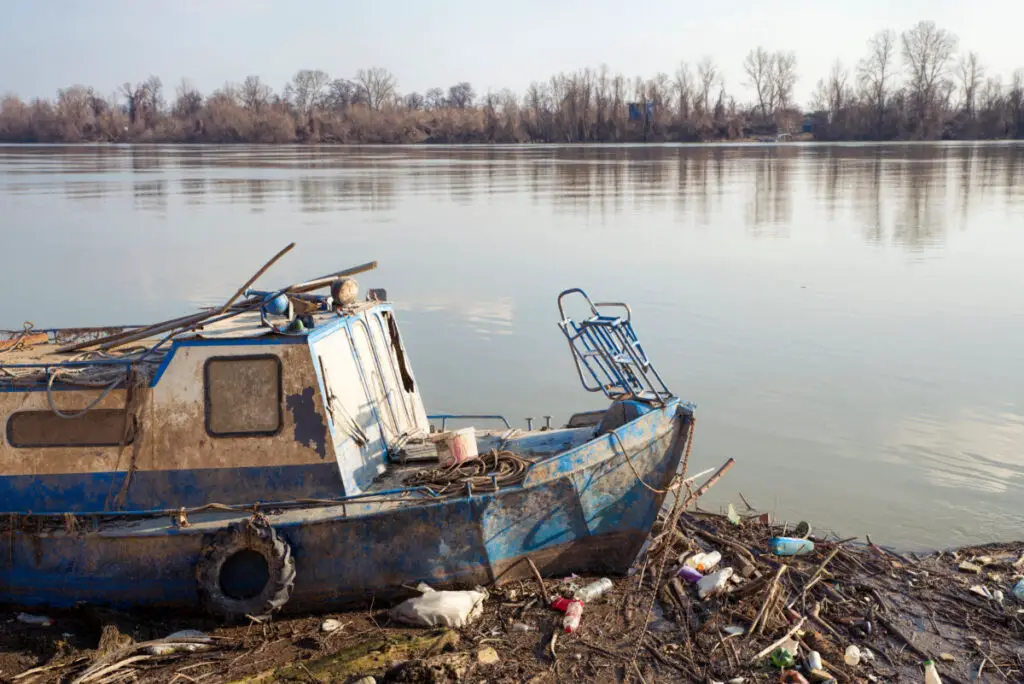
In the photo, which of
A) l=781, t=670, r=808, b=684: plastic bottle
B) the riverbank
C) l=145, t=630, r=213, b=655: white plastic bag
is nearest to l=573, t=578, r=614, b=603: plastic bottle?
the riverbank

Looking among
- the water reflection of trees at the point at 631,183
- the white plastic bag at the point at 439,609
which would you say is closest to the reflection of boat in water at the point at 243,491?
the white plastic bag at the point at 439,609

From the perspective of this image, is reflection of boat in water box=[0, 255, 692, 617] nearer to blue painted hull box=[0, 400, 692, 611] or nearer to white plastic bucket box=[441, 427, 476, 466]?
blue painted hull box=[0, 400, 692, 611]

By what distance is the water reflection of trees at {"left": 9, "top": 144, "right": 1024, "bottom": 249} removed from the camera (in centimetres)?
3122

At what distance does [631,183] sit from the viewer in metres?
43.0

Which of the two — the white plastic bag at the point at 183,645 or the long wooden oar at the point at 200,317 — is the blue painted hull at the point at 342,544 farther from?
the long wooden oar at the point at 200,317

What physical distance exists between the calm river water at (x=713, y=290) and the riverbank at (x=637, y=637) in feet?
5.07

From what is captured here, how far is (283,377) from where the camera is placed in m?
7.64

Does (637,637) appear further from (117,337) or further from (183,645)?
(117,337)

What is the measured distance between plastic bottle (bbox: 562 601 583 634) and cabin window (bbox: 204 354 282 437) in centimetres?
256

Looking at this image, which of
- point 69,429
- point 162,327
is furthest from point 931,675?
point 69,429

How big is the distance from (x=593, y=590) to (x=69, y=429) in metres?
4.20

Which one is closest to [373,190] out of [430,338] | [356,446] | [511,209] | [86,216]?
[511,209]

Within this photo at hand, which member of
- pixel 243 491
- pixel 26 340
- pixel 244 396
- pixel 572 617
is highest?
pixel 26 340

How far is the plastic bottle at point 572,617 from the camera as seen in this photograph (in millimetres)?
7406
